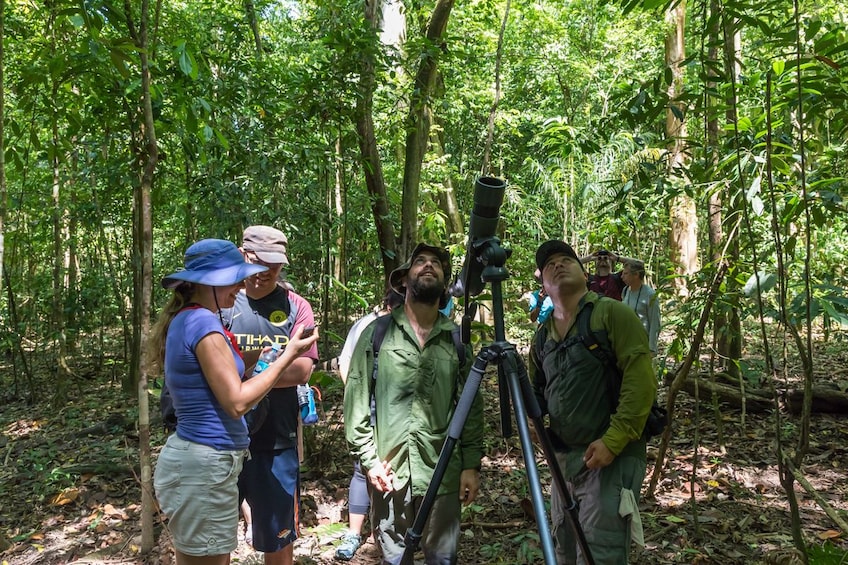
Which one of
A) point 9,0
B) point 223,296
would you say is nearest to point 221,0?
point 9,0

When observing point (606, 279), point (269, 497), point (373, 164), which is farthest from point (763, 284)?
point (373, 164)

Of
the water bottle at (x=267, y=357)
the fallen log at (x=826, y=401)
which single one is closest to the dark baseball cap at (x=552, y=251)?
the water bottle at (x=267, y=357)

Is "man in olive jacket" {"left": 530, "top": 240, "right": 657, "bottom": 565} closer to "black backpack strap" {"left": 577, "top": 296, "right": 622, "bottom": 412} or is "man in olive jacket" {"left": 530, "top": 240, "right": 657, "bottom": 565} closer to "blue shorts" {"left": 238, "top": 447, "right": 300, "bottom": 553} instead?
"black backpack strap" {"left": 577, "top": 296, "right": 622, "bottom": 412}

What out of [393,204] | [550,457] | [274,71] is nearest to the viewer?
[550,457]

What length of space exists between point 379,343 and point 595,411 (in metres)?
0.93

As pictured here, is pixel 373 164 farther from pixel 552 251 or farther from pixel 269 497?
pixel 269 497

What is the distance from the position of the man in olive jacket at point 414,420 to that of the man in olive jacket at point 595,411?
366mm

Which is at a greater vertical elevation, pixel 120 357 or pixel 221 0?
pixel 221 0

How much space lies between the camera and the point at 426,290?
2.60 meters

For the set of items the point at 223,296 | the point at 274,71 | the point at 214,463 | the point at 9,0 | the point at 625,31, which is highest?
the point at 625,31

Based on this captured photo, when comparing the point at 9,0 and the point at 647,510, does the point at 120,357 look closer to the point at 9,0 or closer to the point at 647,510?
the point at 9,0

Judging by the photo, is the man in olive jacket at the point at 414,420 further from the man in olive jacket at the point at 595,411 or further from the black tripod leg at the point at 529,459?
the black tripod leg at the point at 529,459

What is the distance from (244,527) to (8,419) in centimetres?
535

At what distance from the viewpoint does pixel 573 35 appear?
1423 centimetres
